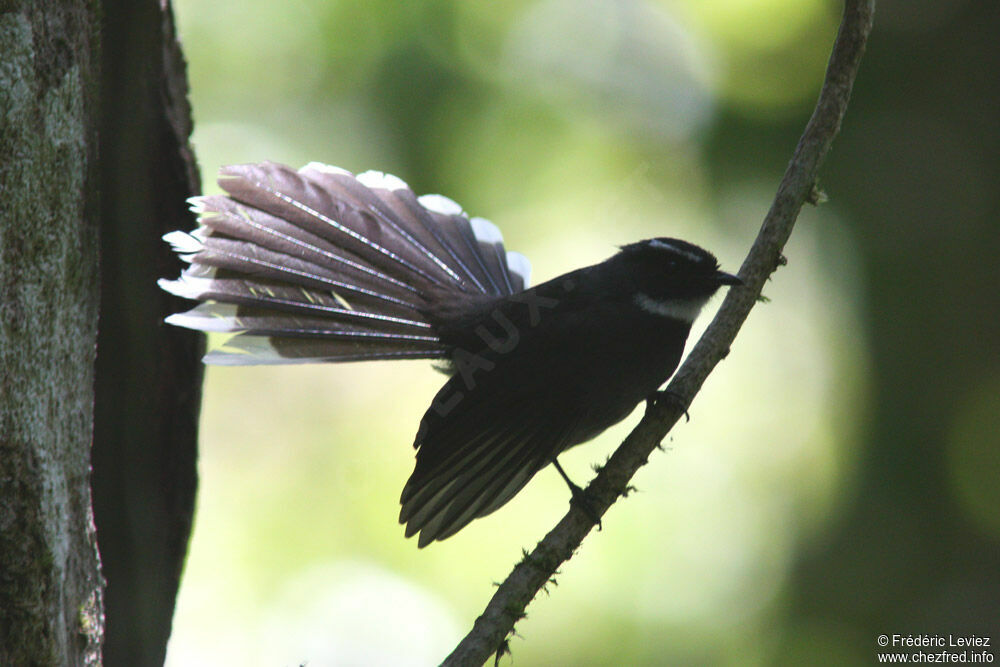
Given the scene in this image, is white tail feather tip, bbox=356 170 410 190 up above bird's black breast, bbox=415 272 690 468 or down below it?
above

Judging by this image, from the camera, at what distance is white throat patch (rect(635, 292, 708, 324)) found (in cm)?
294

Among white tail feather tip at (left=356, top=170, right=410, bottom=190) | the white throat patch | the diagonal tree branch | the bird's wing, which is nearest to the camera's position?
the diagonal tree branch

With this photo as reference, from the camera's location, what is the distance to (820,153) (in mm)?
2273

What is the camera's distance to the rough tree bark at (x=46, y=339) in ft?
6.35

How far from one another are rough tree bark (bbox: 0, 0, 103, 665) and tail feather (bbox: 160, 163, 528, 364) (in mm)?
369

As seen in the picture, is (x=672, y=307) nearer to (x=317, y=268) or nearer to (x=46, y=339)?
(x=317, y=268)

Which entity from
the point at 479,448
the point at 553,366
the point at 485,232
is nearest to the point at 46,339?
the point at 479,448

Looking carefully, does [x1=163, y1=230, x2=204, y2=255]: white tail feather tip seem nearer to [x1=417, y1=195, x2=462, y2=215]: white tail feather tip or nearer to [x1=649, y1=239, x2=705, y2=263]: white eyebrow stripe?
[x1=417, y1=195, x2=462, y2=215]: white tail feather tip

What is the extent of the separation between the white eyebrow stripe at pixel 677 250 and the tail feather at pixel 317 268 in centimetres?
72

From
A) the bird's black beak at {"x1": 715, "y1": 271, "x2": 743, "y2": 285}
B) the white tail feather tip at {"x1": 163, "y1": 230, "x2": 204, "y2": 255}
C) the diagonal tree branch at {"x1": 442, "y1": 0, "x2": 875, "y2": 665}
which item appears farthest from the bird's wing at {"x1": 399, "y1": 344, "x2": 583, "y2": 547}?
the white tail feather tip at {"x1": 163, "y1": 230, "x2": 204, "y2": 255}

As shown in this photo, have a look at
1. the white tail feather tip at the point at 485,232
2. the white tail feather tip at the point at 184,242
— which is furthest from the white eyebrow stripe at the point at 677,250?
the white tail feather tip at the point at 184,242

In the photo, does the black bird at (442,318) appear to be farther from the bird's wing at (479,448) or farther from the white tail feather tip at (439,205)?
the white tail feather tip at (439,205)

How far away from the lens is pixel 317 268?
2945 mm

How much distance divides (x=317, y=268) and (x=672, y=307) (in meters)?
1.28
